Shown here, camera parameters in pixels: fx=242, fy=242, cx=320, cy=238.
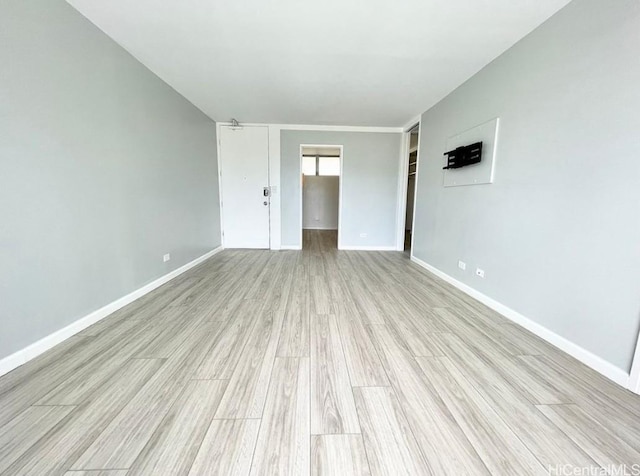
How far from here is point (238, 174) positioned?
15.9 ft

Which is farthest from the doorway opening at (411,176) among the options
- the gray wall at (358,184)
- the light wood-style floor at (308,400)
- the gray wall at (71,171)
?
the gray wall at (71,171)

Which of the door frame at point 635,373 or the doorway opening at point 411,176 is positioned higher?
the doorway opening at point 411,176

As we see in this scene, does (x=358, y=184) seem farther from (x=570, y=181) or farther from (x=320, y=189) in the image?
(x=320, y=189)

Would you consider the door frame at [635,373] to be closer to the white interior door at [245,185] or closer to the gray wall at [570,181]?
the gray wall at [570,181]

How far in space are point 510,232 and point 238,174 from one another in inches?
175

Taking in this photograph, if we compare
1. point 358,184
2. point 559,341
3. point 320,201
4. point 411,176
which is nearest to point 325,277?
point 559,341

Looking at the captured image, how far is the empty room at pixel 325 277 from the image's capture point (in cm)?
109

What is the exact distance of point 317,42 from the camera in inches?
87.3

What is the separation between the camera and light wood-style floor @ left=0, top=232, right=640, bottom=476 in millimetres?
985

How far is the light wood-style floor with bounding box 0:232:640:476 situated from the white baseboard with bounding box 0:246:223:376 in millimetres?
74

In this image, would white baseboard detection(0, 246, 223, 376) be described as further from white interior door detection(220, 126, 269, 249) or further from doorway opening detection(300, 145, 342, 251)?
doorway opening detection(300, 145, 342, 251)

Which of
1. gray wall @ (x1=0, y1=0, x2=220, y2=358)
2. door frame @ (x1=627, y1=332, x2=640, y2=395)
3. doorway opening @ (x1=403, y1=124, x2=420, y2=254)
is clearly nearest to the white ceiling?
gray wall @ (x1=0, y1=0, x2=220, y2=358)

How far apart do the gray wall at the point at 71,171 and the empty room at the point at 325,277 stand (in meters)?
0.01

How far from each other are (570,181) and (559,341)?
45.8 inches
